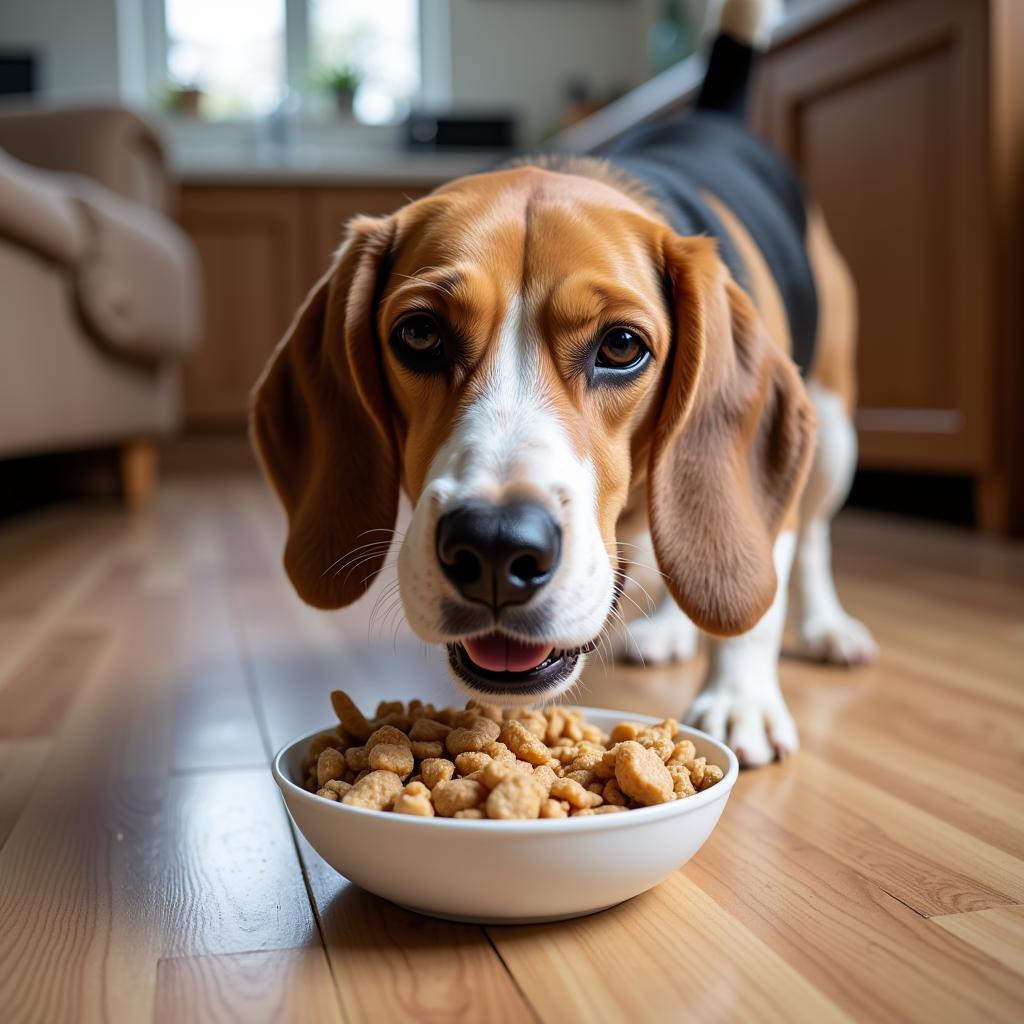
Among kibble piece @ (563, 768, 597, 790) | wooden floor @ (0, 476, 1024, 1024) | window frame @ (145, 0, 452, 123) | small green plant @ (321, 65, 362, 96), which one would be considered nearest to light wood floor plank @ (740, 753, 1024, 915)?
wooden floor @ (0, 476, 1024, 1024)

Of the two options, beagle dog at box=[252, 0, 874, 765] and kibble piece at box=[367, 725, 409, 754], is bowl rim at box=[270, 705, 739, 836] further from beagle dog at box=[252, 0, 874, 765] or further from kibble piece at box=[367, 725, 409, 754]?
beagle dog at box=[252, 0, 874, 765]

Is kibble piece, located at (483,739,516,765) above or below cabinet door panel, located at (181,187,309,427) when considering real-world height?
below

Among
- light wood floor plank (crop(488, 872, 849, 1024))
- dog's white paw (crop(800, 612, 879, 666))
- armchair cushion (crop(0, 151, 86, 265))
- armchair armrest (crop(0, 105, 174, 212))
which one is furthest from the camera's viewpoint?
armchair armrest (crop(0, 105, 174, 212))

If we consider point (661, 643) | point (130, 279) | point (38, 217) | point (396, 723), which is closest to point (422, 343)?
point (396, 723)

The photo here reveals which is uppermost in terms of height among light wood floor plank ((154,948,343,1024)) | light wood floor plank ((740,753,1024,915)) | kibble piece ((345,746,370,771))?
kibble piece ((345,746,370,771))

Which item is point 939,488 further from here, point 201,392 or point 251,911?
point 201,392

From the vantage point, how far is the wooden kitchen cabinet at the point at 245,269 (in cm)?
656

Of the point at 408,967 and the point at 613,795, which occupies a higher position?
the point at 613,795

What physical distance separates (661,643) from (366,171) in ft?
16.7

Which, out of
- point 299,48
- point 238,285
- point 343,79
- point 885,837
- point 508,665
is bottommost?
point 885,837

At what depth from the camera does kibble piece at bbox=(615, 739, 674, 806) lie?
105cm

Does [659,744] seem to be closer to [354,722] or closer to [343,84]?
[354,722]

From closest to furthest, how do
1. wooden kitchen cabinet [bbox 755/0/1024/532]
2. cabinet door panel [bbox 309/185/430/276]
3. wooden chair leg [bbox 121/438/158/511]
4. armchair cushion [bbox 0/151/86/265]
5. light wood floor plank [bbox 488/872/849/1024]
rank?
light wood floor plank [bbox 488/872/849/1024]
armchair cushion [bbox 0/151/86/265]
wooden kitchen cabinet [bbox 755/0/1024/532]
wooden chair leg [bbox 121/438/158/511]
cabinet door panel [bbox 309/185/430/276]

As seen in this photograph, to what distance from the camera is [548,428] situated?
1245mm
